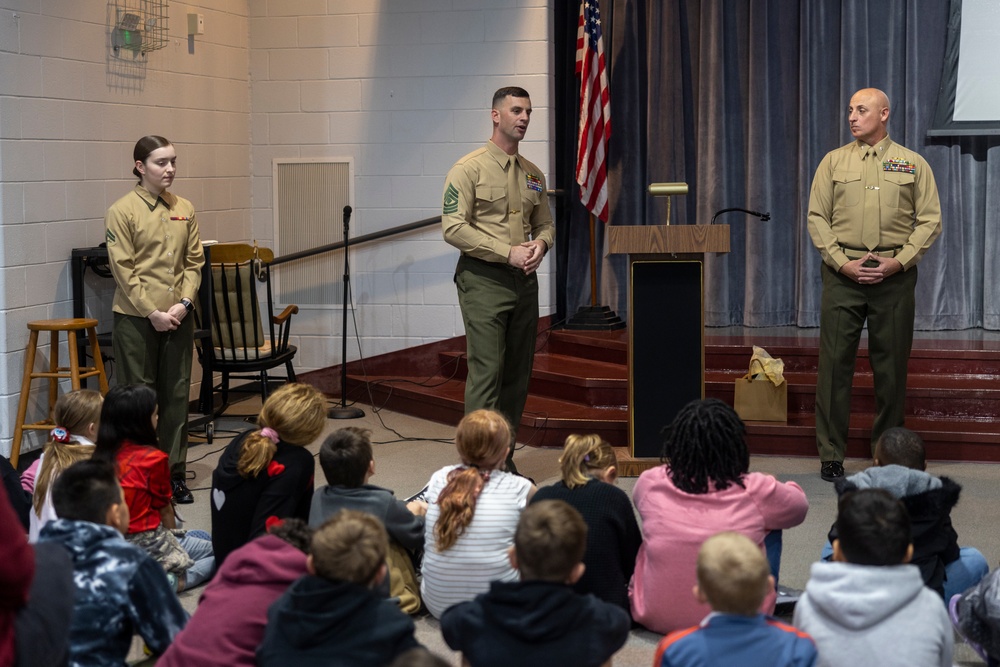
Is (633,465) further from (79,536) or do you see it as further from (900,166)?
(79,536)

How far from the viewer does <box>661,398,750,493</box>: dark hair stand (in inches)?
117

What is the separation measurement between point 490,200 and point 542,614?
9.22 feet

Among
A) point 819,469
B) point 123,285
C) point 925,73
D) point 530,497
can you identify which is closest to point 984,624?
point 530,497

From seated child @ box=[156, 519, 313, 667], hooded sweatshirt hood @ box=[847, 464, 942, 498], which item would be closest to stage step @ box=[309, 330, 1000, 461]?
hooded sweatshirt hood @ box=[847, 464, 942, 498]

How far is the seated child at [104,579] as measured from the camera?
7.71 feet

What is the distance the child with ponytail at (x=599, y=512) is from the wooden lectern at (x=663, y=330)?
1719mm

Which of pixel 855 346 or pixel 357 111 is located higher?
pixel 357 111

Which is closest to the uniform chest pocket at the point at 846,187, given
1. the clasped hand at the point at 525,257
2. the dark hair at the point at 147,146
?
the clasped hand at the point at 525,257

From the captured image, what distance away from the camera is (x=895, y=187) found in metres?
4.77

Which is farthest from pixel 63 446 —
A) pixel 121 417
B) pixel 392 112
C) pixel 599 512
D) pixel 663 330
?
pixel 392 112

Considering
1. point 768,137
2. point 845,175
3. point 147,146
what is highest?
point 768,137

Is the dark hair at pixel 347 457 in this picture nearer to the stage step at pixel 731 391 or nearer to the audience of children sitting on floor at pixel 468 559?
the audience of children sitting on floor at pixel 468 559

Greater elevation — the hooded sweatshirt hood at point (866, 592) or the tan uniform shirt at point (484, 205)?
the tan uniform shirt at point (484, 205)

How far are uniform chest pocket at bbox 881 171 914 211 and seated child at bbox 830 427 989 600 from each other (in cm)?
191
